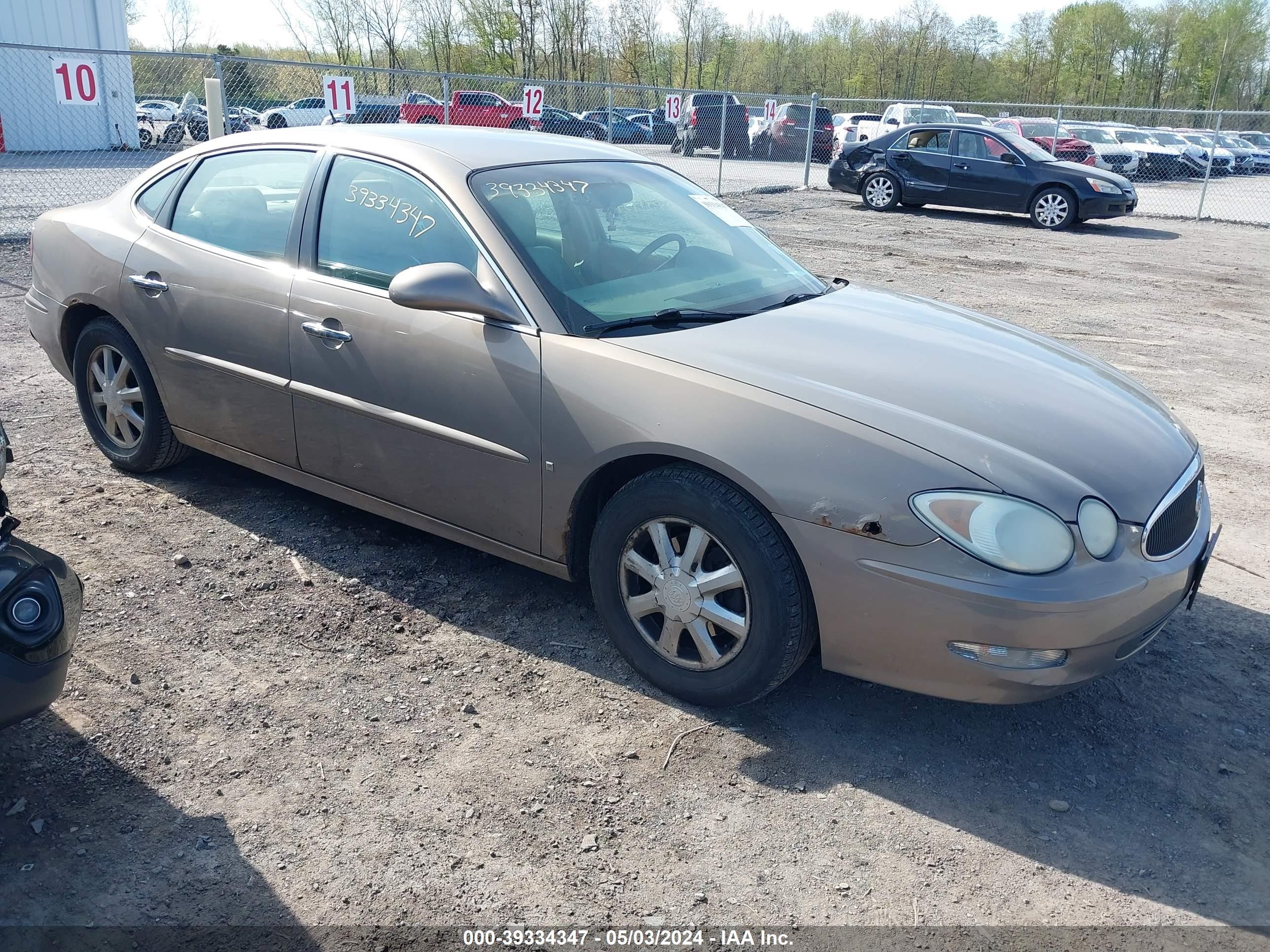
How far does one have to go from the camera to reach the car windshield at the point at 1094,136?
27.3m

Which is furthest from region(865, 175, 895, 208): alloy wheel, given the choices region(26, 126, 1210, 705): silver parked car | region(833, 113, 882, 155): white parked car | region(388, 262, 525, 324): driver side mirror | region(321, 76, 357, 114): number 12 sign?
region(388, 262, 525, 324): driver side mirror

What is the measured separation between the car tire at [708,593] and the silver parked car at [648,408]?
0.03 ft

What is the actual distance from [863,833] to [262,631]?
2.17 meters

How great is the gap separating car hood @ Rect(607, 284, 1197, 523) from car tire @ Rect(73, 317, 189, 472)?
2.51 metres

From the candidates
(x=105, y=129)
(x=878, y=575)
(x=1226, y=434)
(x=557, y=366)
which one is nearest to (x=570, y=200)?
(x=557, y=366)

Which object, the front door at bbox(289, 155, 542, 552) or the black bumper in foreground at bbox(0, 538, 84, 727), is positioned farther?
the front door at bbox(289, 155, 542, 552)

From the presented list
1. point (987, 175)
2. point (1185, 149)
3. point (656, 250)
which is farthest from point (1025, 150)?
point (1185, 149)

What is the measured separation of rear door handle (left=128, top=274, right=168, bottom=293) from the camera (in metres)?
4.29

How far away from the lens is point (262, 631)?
3582 millimetres

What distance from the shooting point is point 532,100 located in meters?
16.4

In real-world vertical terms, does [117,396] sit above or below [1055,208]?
below

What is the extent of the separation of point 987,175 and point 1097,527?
15.9 meters

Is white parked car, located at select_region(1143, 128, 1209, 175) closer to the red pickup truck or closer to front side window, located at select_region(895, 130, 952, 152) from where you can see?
front side window, located at select_region(895, 130, 952, 152)

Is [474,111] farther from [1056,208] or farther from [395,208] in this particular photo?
[395,208]
